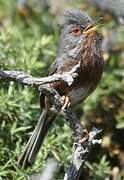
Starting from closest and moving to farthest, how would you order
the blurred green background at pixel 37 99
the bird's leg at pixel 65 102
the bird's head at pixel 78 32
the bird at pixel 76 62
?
the bird's leg at pixel 65 102
the bird at pixel 76 62
the bird's head at pixel 78 32
the blurred green background at pixel 37 99

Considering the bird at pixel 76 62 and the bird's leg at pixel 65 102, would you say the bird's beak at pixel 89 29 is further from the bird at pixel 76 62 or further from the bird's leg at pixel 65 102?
the bird's leg at pixel 65 102

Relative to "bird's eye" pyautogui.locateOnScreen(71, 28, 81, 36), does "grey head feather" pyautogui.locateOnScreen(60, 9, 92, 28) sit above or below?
above

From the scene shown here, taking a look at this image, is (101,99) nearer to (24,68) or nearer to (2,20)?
(24,68)

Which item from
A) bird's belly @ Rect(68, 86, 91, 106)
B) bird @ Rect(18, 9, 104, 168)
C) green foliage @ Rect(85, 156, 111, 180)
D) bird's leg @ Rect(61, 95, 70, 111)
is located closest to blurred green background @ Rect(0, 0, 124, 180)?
green foliage @ Rect(85, 156, 111, 180)

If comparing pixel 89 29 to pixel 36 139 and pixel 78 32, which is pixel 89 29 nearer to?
pixel 78 32

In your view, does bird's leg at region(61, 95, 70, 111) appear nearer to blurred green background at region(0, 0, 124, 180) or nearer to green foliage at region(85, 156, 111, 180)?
blurred green background at region(0, 0, 124, 180)

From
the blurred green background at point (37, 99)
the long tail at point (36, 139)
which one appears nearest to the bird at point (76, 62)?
the long tail at point (36, 139)
